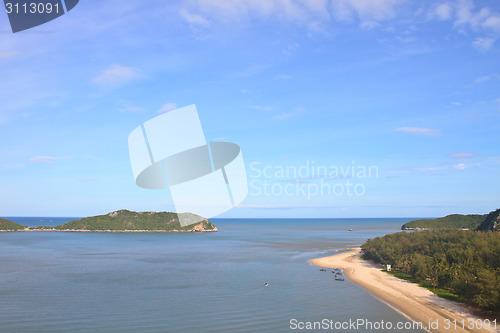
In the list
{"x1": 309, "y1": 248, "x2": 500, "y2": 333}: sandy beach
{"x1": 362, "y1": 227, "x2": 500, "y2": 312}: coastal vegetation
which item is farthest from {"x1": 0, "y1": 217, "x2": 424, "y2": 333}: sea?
{"x1": 362, "y1": 227, "x2": 500, "y2": 312}: coastal vegetation

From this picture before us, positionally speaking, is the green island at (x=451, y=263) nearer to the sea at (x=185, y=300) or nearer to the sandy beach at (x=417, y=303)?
the sandy beach at (x=417, y=303)

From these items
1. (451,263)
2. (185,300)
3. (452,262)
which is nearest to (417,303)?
(452,262)

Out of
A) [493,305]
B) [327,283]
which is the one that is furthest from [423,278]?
[493,305]

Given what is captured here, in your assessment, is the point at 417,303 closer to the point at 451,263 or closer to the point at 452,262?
the point at 452,262

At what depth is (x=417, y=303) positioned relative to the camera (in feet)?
131

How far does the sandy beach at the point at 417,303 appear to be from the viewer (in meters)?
32.5

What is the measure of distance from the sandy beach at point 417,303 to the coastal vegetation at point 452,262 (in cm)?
166

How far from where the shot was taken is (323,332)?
1250 inches

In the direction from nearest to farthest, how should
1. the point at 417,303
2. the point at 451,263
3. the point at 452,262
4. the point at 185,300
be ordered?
1. the point at 417,303
2. the point at 185,300
3. the point at 452,262
4. the point at 451,263

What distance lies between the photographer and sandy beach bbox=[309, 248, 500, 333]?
32500 mm

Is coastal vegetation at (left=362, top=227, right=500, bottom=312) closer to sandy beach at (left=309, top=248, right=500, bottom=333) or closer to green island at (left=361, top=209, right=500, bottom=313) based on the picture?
green island at (left=361, top=209, right=500, bottom=313)

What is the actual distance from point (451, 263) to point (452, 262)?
1.40 feet

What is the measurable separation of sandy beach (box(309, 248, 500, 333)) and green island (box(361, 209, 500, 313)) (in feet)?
5.39

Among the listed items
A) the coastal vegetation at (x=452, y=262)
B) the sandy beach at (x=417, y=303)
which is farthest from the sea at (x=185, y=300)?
the coastal vegetation at (x=452, y=262)
